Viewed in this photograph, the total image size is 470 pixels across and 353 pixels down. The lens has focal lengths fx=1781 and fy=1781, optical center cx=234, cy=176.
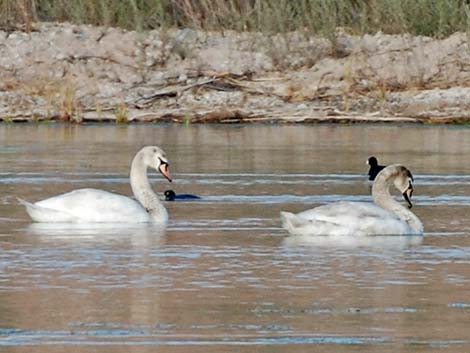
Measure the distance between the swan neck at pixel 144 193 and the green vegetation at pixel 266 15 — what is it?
16.0 meters

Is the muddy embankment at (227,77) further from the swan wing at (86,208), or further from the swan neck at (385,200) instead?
the swan neck at (385,200)

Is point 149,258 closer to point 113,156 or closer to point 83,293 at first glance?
point 83,293

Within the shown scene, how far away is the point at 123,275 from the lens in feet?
41.3

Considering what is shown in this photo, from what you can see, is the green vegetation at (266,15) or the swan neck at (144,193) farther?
the green vegetation at (266,15)

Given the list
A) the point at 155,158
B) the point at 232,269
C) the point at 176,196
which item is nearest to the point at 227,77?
the point at 176,196

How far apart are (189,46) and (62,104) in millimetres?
3113

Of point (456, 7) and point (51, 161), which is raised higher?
point (456, 7)

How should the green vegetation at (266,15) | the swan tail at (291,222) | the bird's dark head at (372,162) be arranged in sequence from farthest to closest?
the green vegetation at (266,15), the bird's dark head at (372,162), the swan tail at (291,222)

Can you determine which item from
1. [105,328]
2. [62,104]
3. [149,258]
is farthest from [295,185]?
[62,104]

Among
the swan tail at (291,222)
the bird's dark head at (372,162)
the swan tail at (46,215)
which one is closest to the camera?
the swan tail at (291,222)

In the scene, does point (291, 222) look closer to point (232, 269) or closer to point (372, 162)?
point (232, 269)

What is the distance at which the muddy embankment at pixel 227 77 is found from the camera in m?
31.0

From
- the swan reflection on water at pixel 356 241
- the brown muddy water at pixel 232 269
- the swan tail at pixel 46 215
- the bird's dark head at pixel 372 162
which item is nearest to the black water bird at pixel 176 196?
the brown muddy water at pixel 232 269

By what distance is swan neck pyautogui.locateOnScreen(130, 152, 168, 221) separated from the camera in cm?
1658
